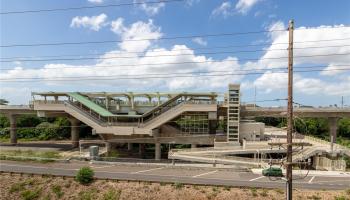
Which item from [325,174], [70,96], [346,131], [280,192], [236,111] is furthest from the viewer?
[346,131]

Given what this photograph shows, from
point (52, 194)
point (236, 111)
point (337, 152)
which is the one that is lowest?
point (52, 194)

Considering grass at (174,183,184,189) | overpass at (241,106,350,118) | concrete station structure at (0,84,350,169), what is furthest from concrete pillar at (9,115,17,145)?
grass at (174,183,184,189)

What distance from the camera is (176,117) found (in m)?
66.1

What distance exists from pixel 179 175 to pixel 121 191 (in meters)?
8.90

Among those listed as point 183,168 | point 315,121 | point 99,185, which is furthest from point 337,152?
point 315,121

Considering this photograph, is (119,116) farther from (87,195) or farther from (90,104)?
(87,195)

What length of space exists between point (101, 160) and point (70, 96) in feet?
77.7

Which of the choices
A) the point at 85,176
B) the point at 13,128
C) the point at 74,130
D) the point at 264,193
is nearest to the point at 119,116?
the point at 74,130

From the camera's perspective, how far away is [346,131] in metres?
106

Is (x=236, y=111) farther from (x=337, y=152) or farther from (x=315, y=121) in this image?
(x=315, y=121)

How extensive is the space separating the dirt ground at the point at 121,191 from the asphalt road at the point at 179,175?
1.69 m

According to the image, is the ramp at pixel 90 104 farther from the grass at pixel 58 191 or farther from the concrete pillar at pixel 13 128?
the grass at pixel 58 191

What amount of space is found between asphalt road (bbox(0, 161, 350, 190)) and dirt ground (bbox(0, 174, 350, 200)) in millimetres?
1692

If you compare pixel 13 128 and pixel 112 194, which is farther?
pixel 13 128
